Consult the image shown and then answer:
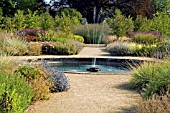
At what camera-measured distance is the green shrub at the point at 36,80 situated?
21.9 feet

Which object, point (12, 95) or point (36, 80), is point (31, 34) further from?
point (12, 95)

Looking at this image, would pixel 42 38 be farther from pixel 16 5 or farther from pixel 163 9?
pixel 163 9

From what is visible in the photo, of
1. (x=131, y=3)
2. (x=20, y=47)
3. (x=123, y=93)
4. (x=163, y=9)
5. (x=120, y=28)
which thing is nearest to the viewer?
(x=123, y=93)

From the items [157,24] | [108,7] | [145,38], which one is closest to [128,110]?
[145,38]

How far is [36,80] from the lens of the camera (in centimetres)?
682

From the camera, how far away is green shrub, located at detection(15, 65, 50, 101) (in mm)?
6663

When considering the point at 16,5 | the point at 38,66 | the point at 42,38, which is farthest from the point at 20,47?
the point at 16,5

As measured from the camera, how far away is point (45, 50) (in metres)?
17.8

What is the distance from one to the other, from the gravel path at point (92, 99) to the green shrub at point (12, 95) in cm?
53

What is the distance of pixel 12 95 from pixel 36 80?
2.18 meters

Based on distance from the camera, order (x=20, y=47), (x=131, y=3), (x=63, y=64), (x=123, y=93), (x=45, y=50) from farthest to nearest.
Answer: (x=131, y=3) < (x=45, y=50) < (x=20, y=47) < (x=63, y=64) < (x=123, y=93)

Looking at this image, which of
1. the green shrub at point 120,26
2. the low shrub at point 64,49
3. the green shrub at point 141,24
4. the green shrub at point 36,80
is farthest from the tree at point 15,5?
the green shrub at point 36,80

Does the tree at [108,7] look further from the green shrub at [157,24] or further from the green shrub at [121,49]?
the green shrub at [121,49]

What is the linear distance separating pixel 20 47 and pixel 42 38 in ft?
17.1
